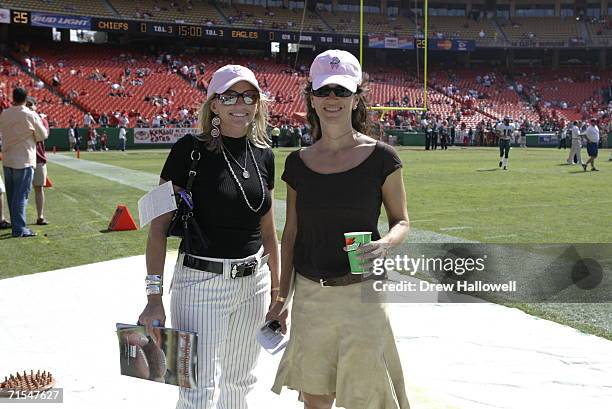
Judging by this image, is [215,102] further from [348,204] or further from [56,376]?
[56,376]

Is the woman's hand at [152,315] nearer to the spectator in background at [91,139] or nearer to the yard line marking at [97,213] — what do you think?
the yard line marking at [97,213]

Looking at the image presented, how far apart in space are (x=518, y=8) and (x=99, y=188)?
58276 mm

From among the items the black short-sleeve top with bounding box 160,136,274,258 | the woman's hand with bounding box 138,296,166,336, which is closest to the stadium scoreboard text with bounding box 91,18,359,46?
the black short-sleeve top with bounding box 160,136,274,258

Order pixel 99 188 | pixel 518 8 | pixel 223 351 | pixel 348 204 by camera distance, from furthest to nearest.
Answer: pixel 518 8
pixel 99 188
pixel 223 351
pixel 348 204

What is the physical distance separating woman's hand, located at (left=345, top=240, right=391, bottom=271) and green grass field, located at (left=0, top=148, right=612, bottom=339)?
315 cm

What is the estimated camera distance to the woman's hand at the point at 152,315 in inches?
117

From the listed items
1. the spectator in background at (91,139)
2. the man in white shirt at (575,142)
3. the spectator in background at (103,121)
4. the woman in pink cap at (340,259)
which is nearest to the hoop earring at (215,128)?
the woman in pink cap at (340,259)

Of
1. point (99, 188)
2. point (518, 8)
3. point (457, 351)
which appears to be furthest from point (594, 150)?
point (518, 8)

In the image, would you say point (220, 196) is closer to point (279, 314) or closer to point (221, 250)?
point (221, 250)

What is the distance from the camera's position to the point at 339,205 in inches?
111

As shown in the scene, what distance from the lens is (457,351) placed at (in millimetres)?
4809

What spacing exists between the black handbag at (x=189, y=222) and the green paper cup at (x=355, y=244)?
76cm

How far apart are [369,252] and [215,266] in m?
0.80

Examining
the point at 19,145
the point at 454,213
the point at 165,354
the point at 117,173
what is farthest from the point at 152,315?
the point at 117,173
